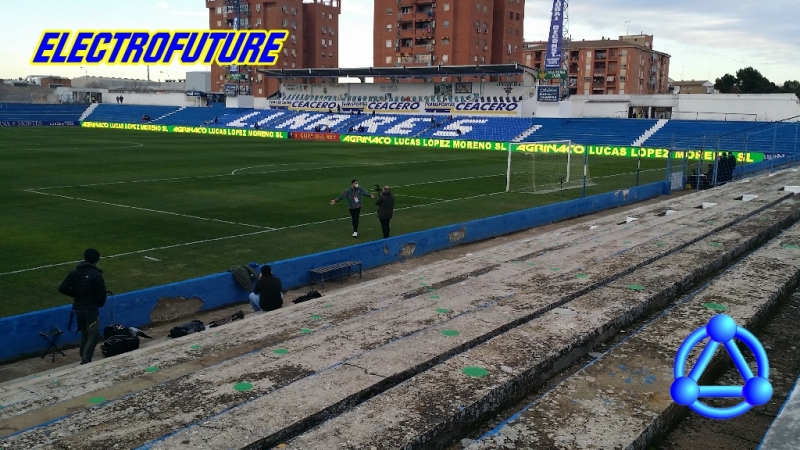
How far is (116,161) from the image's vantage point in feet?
128

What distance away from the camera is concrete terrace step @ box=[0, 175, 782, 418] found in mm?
6625

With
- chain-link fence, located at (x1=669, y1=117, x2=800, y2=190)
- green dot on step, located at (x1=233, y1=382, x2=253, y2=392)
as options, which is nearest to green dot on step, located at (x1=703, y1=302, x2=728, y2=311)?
green dot on step, located at (x1=233, y1=382, x2=253, y2=392)

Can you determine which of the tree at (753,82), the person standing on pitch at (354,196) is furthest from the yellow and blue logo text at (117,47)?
the tree at (753,82)

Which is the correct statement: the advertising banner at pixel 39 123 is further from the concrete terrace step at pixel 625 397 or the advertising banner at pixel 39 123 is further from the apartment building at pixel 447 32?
the concrete terrace step at pixel 625 397

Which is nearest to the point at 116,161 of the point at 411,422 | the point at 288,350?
the point at 288,350

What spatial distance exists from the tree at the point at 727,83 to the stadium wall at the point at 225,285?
359ft

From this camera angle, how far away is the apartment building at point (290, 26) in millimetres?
→ 117875

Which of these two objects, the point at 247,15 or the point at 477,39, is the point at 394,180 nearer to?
the point at 477,39

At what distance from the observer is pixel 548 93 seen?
6669 centimetres

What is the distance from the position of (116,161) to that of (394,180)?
56.3ft

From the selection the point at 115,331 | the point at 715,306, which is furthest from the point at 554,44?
the point at 115,331

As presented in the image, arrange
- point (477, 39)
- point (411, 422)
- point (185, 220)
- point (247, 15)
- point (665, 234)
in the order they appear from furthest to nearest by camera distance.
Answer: point (247, 15) → point (477, 39) → point (185, 220) → point (665, 234) → point (411, 422)

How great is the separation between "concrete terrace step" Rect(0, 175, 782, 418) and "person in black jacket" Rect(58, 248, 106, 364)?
1.95 m

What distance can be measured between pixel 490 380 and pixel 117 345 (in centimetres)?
612
